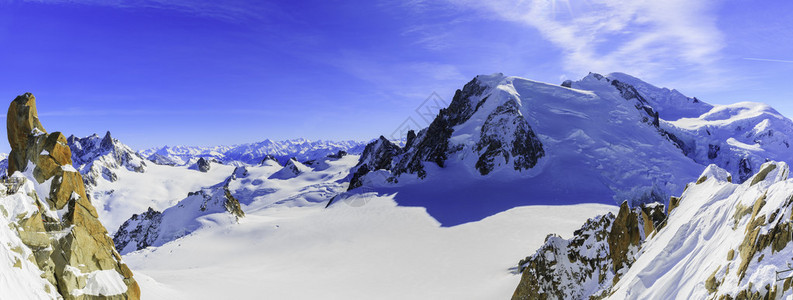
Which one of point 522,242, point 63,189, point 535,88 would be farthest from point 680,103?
point 63,189

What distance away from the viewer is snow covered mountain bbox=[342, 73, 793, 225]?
171 feet

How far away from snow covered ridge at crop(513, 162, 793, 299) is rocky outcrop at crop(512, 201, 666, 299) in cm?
5

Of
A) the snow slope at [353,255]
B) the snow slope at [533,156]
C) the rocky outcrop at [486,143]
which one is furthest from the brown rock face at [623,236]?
the rocky outcrop at [486,143]

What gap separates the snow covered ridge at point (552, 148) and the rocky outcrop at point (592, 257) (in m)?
31.3

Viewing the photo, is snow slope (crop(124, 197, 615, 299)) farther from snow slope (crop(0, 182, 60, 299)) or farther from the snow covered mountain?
snow slope (crop(0, 182, 60, 299))

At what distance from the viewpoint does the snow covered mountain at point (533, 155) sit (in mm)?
52188

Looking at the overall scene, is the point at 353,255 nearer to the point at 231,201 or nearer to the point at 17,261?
the point at 17,261

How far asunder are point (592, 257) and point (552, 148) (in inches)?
1926

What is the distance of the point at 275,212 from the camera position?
2958 inches

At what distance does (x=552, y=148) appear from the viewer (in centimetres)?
6269

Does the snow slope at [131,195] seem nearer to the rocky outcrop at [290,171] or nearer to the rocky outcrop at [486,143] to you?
the rocky outcrop at [290,171]

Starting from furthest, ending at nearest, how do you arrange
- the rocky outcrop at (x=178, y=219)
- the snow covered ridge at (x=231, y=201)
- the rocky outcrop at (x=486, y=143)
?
1. the rocky outcrop at (x=486, y=143)
2. the snow covered ridge at (x=231, y=201)
3. the rocky outcrop at (x=178, y=219)

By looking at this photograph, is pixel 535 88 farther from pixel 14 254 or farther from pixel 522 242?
pixel 14 254

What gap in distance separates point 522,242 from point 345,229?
66.8ft
